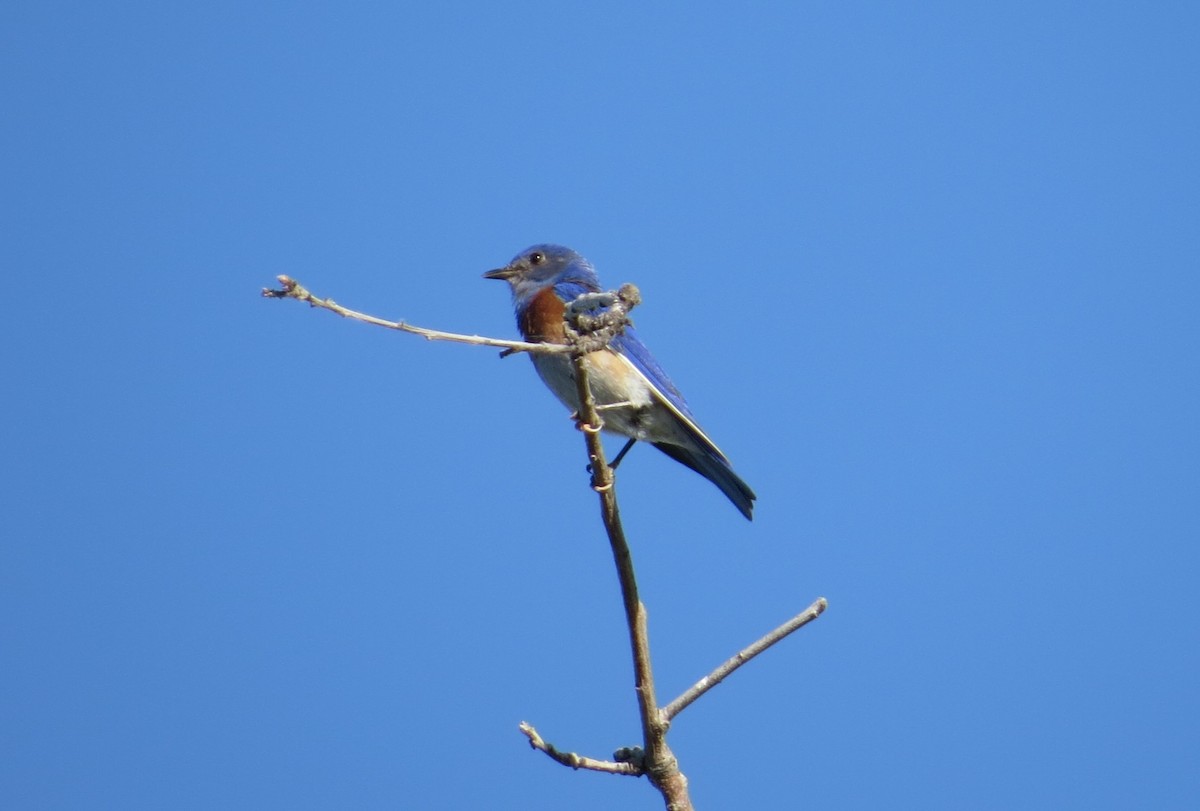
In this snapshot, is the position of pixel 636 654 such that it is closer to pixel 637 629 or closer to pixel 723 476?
pixel 637 629

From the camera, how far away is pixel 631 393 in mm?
8695

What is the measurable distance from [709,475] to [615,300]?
4485 mm

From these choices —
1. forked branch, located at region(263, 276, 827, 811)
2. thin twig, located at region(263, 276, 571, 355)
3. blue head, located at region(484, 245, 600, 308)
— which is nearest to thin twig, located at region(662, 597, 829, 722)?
forked branch, located at region(263, 276, 827, 811)

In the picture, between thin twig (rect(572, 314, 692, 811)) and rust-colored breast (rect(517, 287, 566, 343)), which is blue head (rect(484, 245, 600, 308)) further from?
thin twig (rect(572, 314, 692, 811))

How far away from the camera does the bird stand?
28.4ft

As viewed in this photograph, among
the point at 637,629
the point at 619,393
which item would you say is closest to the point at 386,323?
the point at 637,629

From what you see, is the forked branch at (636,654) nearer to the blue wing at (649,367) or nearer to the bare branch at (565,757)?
the bare branch at (565,757)

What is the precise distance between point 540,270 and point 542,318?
121cm

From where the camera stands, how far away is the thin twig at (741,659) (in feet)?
15.7

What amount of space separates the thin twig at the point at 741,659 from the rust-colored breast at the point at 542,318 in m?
4.06

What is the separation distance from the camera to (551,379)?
869cm

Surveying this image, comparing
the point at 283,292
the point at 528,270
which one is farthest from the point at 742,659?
the point at 528,270

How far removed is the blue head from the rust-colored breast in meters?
0.48

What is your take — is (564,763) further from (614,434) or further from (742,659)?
(614,434)
